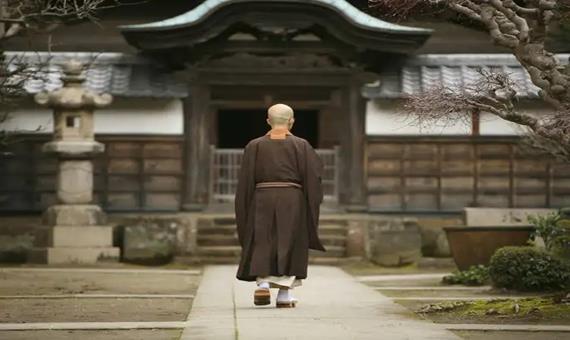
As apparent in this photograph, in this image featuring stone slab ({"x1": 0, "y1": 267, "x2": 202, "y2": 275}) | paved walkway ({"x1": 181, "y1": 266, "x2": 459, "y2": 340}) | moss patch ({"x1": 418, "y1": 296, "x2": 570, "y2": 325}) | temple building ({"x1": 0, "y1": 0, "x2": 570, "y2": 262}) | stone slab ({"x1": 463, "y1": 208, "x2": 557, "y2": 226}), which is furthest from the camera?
temple building ({"x1": 0, "y1": 0, "x2": 570, "y2": 262})

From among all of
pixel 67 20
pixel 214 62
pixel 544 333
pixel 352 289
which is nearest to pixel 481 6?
pixel 544 333

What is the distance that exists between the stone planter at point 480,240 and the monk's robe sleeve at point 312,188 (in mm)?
5335

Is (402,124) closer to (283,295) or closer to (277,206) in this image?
(277,206)

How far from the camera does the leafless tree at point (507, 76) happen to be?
1012 centimetres

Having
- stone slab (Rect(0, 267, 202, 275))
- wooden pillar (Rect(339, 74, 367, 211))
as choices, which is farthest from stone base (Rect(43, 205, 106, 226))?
wooden pillar (Rect(339, 74, 367, 211))

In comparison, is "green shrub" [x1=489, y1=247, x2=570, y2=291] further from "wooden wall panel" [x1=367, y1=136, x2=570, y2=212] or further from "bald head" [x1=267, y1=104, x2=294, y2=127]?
"wooden wall panel" [x1=367, y1=136, x2=570, y2=212]

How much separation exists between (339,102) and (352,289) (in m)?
8.67

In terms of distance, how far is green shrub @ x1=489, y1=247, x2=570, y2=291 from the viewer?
13.5 metres

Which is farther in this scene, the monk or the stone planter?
the stone planter

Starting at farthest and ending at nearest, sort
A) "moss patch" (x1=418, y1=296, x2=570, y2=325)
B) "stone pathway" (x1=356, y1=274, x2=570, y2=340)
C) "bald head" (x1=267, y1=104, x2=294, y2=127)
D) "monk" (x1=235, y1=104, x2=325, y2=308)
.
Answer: "bald head" (x1=267, y1=104, x2=294, y2=127)
"monk" (x1=235, y1=104, x2=325, y2=308)
"moss patch" (x1=418, y1=296, x2=570, y2=325)
"stone pathway" (x1=356, y1=274, x2=570, y2=340)

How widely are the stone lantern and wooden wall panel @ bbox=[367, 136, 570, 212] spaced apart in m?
5.18

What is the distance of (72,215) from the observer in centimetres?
1980

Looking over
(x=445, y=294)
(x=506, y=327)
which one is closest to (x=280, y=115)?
(x=506, y=327)

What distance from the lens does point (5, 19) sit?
42.0 feet
